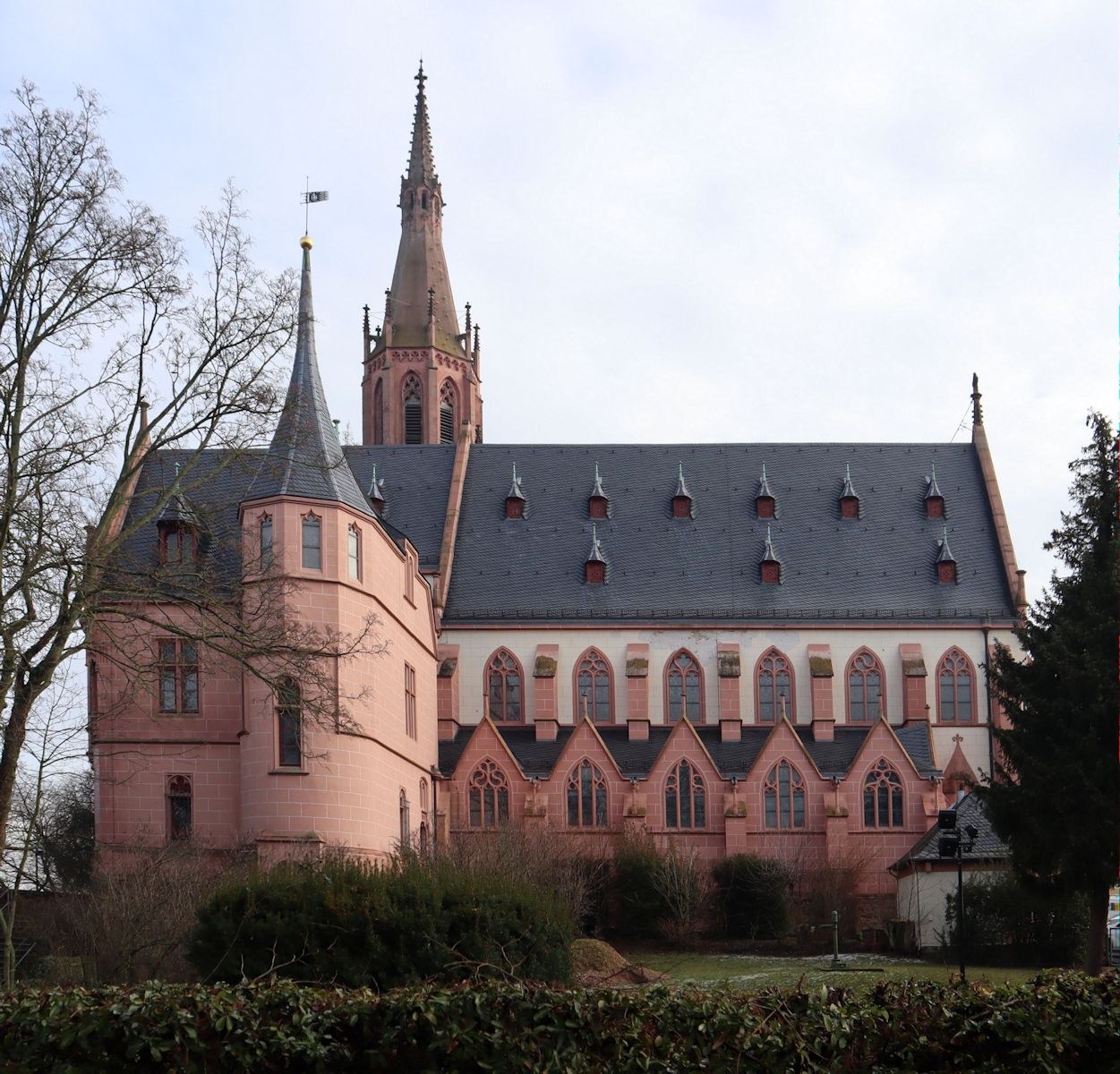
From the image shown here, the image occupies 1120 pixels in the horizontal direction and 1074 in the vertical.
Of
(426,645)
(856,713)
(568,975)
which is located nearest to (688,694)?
(856,713)

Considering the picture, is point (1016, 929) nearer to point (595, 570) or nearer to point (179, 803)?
point (179, 803)

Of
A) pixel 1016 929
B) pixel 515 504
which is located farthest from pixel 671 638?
pixel 1016 929

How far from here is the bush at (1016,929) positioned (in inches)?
1528

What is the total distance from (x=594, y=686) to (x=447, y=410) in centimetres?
1806

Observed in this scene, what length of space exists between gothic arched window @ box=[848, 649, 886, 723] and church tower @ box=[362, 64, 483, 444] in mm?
19802

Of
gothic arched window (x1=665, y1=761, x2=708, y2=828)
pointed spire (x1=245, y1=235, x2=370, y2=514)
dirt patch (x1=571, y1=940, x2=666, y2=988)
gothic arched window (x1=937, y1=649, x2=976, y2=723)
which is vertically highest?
pointed spire (x1=245, y1=235, x2=370, y2=514)

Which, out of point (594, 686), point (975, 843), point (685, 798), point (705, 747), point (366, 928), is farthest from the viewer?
point (594, 686)

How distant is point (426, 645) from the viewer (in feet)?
164

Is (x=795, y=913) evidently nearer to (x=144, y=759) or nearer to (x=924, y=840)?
(x=924, y=840)

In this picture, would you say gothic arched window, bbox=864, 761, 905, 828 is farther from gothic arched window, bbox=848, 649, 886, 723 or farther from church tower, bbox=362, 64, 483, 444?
church tower, bbox=362, 64, 483, 444

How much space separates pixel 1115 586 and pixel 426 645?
23.5 metres

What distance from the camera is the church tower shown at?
221 feet

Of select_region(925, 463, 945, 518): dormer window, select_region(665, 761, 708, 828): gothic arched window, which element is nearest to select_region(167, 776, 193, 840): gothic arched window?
select_region(665, 761, 708, 828): gothic arched window

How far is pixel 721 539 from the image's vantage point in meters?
57.2
